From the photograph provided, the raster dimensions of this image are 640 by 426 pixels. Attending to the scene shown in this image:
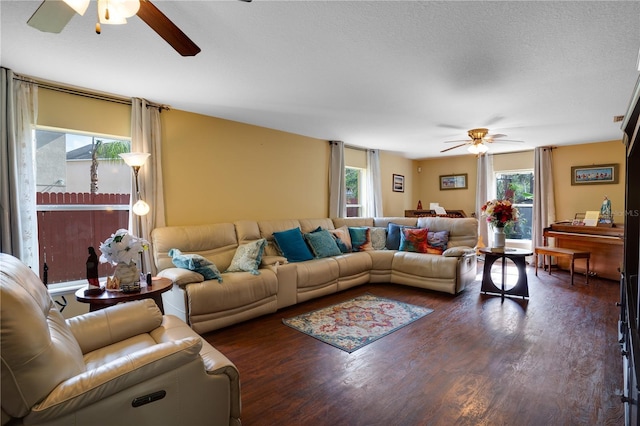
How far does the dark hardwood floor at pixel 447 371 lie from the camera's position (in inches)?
70.9

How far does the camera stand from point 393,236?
16.5ft

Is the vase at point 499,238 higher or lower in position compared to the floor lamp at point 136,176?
lower

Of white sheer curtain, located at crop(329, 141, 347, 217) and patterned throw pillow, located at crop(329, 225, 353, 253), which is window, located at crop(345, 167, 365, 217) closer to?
white sheer curtain, located at crop(329, 141, 347, 217)

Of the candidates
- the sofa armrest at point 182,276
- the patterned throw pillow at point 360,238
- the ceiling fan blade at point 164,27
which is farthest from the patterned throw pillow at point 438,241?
the ceiling fan blade at point 164,27

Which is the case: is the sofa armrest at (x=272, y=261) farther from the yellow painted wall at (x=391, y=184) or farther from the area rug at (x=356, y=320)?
the yellow painted wall at (x=391, y=184)

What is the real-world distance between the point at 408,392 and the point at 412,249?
9.46ft

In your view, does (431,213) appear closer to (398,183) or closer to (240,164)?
(398,183)

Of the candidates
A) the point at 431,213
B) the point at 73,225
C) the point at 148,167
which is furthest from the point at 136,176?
the point at 431,213

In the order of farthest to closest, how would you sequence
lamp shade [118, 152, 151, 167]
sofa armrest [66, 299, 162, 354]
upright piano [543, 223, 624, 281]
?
upright piano [543, 223, 624, 281] → lamp shade [118, 152, 151, 167] → sofa armrest [66, 299, 162, 354]

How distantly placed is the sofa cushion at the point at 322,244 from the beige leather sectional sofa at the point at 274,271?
13cm

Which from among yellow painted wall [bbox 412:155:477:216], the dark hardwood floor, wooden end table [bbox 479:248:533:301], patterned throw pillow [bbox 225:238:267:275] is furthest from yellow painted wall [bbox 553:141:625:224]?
patterned throw pillow [bbox 225:238:267:275]

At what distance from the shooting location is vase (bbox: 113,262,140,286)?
94.9 inches

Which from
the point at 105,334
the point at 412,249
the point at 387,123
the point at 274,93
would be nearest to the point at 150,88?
the point at 274,93

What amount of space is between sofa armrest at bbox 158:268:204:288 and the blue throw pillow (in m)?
1.29
